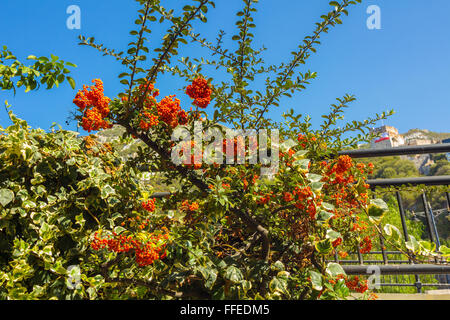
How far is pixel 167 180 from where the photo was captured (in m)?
1.82

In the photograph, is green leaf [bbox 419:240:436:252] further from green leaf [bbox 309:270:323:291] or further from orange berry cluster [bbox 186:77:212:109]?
orange berry cluster [bbox 186:77:212:109]

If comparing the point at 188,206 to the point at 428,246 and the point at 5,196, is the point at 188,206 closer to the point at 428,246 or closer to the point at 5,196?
the point at 5,196

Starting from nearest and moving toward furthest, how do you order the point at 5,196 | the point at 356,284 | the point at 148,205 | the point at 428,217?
the point at 5,196 < the point at 148,205 < the point at 356,284 < the point at 428,217

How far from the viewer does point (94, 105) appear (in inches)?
56.6

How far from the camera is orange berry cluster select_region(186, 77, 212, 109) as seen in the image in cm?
152

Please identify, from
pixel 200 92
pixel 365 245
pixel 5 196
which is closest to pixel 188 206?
pixel 200 92

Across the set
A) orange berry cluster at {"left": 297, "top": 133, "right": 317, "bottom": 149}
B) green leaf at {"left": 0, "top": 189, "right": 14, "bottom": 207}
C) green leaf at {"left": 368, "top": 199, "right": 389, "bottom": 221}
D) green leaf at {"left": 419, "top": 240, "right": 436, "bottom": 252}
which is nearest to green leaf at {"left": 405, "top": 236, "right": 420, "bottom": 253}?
green leaf at {"left": 419, "top": 240, "right": 436, "bottom": 252}

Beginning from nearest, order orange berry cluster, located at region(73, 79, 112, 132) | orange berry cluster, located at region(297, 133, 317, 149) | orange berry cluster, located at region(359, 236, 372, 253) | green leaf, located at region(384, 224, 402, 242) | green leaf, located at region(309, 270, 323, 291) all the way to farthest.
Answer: green leaf, located at region(309, 270, 323, 291), green leaf, located at region(384, 224, 402, 242), orange berry cluster, located at region(73, 79, 112, 132), orange berry cluster, located at region(297, 133, 317, 149), orange berry cluster, located at region(359, 236, 372, 253)

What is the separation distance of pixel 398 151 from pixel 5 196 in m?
2.29

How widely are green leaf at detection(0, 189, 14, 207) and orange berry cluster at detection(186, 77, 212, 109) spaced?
0.94 metres

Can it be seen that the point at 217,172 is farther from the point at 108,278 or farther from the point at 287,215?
the point at 108,278

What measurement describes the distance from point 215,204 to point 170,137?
0.54 meters

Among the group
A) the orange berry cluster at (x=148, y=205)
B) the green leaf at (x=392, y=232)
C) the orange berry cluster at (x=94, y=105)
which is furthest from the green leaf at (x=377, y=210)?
the orange berry cluster at (x=94, y=105)
